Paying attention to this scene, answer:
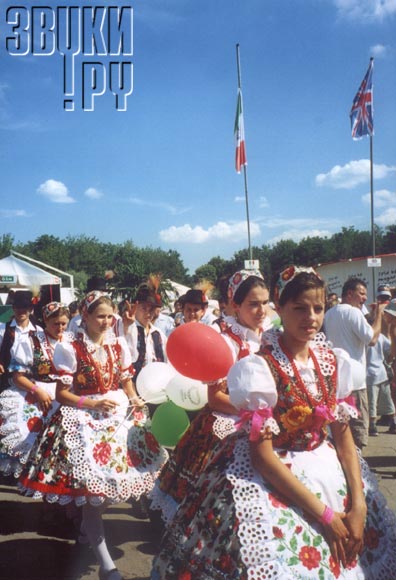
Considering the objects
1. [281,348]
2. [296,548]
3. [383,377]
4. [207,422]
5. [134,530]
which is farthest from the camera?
[383,377]

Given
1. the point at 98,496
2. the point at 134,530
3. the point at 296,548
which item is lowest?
the point at 134,530

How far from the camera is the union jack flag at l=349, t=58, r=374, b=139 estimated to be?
631 inches

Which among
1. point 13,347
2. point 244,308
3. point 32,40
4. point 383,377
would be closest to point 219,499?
point 244,308

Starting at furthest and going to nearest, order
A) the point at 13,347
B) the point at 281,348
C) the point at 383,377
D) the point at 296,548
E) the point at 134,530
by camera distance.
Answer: the point at 383,377
the point at 13,347
the point at 134,530
the point at 281,348
the point at 296,548

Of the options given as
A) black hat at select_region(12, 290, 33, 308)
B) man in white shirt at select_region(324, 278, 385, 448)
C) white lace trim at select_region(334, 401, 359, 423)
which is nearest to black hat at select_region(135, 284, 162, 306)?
black hat at select_region(12, 290, 33, 308)

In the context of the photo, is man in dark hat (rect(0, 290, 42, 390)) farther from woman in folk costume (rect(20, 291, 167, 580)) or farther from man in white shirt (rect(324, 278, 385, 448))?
man in white shirt (rect(324, 278, 385, 448))

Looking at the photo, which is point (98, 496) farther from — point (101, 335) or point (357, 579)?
point (357, 579)

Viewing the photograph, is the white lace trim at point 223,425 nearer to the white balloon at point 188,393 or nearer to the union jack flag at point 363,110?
the white balloon at point 188,393

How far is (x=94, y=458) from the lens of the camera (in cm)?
377

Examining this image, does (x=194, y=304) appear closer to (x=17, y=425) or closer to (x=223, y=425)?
(x=17, y=425)

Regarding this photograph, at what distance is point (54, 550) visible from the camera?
4.42 m

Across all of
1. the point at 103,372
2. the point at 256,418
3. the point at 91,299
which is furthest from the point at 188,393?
the point at 256,418

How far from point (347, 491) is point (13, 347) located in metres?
4.19

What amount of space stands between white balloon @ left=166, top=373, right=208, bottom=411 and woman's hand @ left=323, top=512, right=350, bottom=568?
1.69 m
